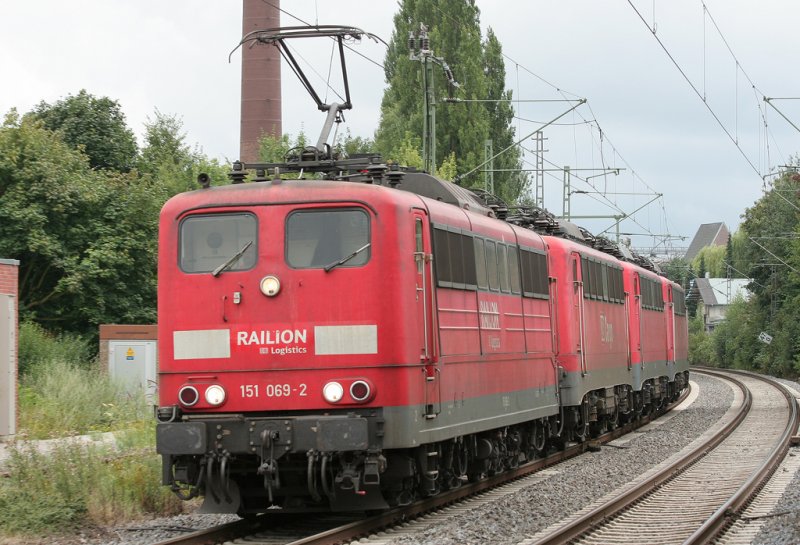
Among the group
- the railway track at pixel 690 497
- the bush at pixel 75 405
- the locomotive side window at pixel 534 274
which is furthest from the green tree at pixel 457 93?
the locomotive side window at pixel 534 274

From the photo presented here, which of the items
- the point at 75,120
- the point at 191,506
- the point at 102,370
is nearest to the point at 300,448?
the point at 191,506

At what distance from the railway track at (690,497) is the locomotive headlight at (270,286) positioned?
3089 mm

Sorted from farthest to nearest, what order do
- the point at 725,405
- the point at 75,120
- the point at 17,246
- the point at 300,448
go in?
the point at 75,120
the point at 725,405
the point at 17,246
the point at 300,448

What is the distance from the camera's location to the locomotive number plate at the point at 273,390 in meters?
11.1

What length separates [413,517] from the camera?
12.5 metres

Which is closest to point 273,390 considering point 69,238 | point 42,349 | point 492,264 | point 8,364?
point 492,264

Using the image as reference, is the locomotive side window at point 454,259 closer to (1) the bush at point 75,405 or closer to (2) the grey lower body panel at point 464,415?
(2) the grey lower body panel at point 464,415

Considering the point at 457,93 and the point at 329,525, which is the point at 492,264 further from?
the point at 457,93

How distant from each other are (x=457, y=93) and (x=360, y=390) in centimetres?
3945

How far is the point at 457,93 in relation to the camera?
1953 inches

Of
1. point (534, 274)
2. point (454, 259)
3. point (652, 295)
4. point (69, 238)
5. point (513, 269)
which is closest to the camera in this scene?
point (454, 259)

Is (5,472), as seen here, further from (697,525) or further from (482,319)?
(697,525)

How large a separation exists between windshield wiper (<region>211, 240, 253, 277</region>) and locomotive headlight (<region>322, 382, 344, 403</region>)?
1.44 m

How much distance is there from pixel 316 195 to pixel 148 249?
2155cm
